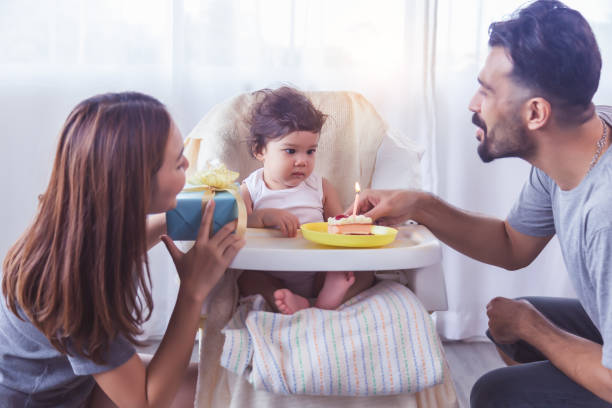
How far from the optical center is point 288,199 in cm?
146

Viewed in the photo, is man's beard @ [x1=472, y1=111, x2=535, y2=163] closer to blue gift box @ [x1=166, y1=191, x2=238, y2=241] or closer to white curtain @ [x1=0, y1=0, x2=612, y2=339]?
blue gift box @ [x1=166, y1=191, x2=238, y2=241]

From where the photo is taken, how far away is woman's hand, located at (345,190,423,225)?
1316 millimetres

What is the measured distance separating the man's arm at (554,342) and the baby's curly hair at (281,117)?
62 centimetres

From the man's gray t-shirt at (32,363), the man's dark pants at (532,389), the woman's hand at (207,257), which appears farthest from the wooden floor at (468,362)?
the man's gray t-shirt at (32,363)

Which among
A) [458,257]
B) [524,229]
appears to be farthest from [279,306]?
[458,257]

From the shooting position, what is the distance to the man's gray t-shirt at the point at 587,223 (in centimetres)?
103

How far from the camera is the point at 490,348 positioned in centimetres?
227

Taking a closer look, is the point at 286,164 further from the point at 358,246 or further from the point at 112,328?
the point at 112,328

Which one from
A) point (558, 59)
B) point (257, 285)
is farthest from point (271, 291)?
point (558, 59)

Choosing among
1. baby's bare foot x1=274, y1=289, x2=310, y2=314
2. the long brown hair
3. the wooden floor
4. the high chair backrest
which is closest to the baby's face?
the high chair backrest

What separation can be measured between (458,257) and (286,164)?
110 centimetres

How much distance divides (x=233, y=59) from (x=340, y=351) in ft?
4.54

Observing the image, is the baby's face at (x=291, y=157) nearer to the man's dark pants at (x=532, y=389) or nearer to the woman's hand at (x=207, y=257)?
the woman's hand at (x=207, y=257)

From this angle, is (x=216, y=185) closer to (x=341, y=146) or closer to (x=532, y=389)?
(x=341, y=146)
